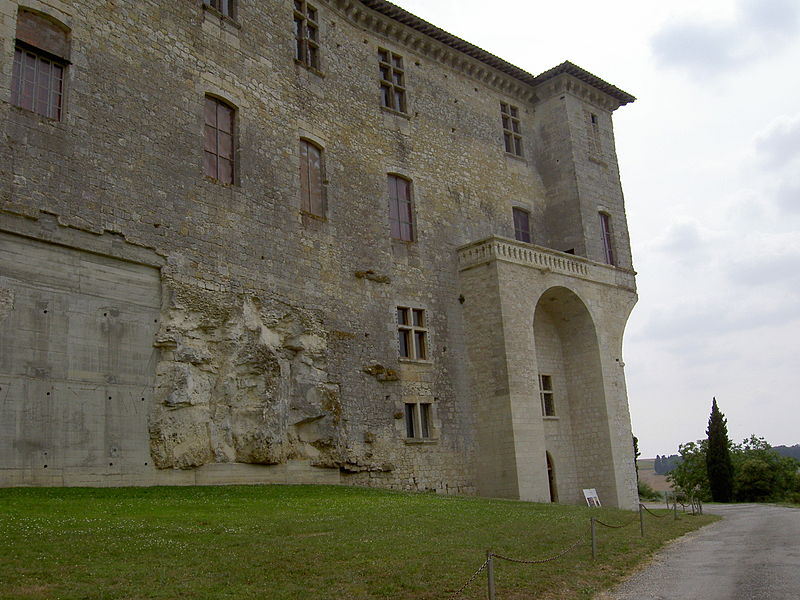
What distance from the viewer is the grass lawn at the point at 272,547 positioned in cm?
955

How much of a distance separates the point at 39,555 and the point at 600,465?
23.3 m

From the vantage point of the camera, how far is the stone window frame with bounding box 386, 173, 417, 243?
87.6 ft

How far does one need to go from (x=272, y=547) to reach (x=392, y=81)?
20169 millimetres

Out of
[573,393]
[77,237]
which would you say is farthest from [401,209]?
[77,237]

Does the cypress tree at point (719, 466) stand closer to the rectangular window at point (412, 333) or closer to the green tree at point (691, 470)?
the green tree at point (691, 470)

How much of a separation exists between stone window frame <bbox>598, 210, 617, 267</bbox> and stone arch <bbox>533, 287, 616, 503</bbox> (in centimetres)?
426

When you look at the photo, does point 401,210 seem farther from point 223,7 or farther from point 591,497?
point 591,497

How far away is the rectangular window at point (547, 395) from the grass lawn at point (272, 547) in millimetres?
12054

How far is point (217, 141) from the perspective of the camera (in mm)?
21453

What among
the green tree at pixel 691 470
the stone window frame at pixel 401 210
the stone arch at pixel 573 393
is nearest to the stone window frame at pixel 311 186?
the stone window frame at pixel 401 210

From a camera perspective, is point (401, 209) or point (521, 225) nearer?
point (401, 209)

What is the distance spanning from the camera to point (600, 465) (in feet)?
97.0

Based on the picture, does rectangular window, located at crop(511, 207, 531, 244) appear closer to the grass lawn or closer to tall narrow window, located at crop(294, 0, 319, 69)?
tall narrow window, located at crop(294, 0, 319, 69)

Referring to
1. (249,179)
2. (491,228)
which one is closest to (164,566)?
(249,179)
